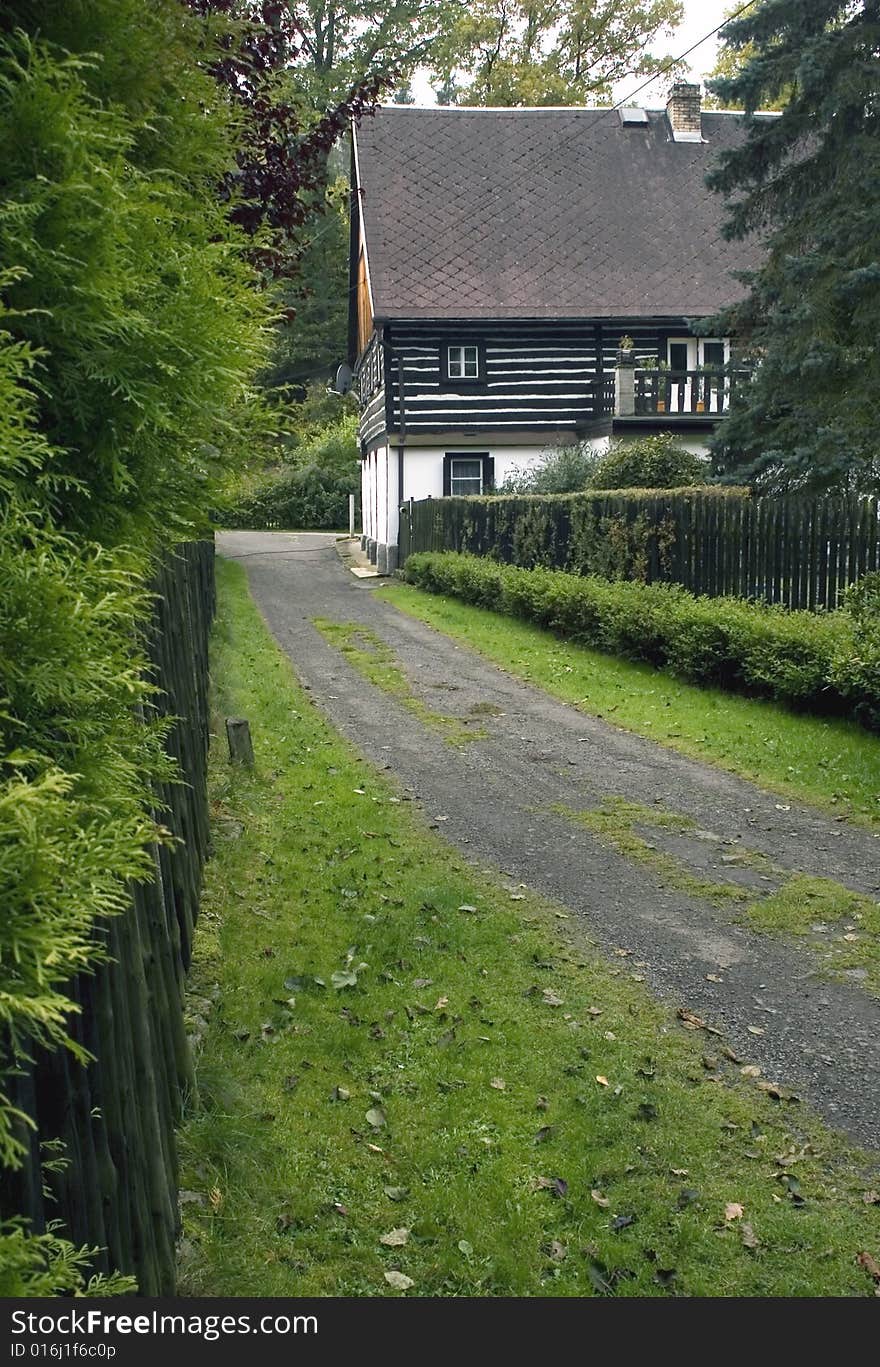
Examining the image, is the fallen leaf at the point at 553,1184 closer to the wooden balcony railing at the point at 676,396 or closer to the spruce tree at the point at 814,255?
the spruce tree at the point at 814,255

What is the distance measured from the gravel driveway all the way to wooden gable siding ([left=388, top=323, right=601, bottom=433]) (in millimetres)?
16767

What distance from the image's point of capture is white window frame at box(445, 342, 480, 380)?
33156mm

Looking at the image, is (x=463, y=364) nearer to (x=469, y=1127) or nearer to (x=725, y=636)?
(x=725, y=636)

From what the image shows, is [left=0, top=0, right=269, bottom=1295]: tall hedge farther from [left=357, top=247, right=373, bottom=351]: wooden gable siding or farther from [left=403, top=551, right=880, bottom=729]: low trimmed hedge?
[left=357, top=247, right=373, bottom=351]: wooden gable siding

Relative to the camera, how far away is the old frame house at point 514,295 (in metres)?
32.6

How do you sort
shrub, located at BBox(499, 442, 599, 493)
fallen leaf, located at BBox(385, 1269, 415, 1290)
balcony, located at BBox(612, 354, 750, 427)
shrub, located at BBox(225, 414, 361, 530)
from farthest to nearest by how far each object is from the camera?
shrub, located at BBox(225, 414, 361, 530), balcony, located at BBox(612, 354, 750, 427), shrub, located at BBox(499, 442, 599, 493), fallen leaf, located at BBox(385, 1269, 415, 1290)

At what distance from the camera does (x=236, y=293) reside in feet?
12.2

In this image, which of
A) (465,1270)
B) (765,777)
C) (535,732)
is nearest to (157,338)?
(465,1270)

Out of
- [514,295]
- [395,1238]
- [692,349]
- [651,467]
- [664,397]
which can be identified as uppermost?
[514,295]

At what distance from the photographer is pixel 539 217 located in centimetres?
3503

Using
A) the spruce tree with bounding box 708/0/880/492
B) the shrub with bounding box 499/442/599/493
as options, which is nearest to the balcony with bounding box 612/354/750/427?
the shrub with bounding box 499/442/599/493

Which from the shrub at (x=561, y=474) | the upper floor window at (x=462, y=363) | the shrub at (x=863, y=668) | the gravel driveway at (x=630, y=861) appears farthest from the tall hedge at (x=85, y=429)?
the upper floor window at (x=462, y=363)

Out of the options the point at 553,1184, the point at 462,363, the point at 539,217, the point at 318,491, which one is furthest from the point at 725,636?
the point at 318,491

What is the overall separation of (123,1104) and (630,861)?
18.5 feet
